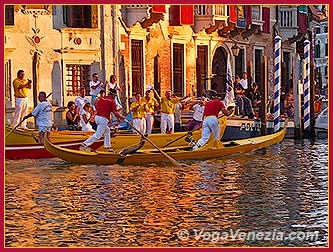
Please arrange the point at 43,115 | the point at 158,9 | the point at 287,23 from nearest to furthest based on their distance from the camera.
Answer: the point at 43,115, the point at 158,9, the point at 287,23

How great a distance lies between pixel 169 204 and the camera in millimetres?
11523

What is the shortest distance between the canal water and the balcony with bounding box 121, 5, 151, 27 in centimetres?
770

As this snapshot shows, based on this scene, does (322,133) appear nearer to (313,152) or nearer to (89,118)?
(313,152)

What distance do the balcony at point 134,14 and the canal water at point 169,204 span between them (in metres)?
7.70

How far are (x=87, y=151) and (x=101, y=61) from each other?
704 centimetres

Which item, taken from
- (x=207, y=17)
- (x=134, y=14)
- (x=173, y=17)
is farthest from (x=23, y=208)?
(x=207, y=17)

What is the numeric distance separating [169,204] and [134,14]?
41.9 ft

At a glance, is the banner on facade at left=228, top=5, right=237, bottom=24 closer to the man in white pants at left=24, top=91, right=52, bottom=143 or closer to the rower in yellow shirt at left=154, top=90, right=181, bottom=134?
the rower in yellow shirt at left=154, top=90, right=181, bottom=134

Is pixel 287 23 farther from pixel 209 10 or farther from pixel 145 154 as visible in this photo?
pixel 145 154

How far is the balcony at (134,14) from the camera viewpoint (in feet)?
77.7

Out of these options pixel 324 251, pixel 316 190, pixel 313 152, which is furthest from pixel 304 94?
pixel 324 251

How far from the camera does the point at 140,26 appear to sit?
957 inches

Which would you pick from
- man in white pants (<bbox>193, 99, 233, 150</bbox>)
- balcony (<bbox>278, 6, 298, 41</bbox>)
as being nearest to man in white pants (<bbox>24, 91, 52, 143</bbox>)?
man in white pants (<bbox>193, 99, 233, 150</bbox>)

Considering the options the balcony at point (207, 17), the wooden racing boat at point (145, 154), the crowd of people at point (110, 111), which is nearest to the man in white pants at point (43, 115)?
the crowd of people at point (110, 111)
